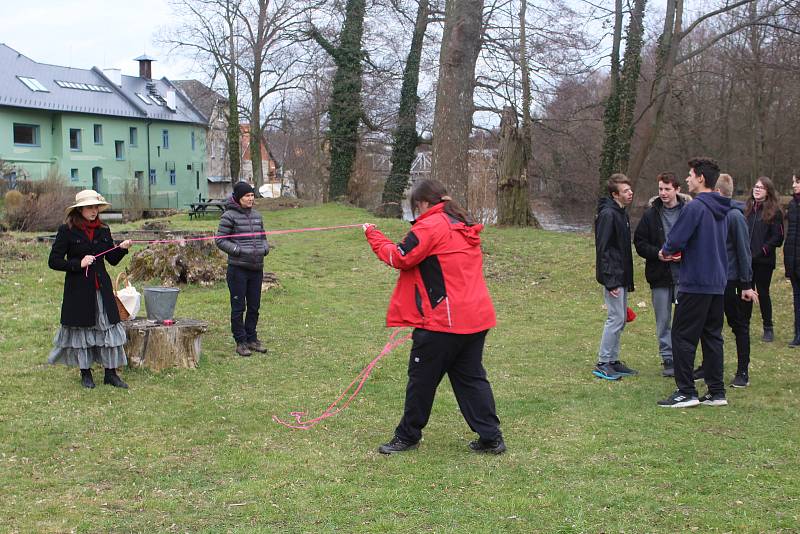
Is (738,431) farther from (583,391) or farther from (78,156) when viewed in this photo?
(78,156)

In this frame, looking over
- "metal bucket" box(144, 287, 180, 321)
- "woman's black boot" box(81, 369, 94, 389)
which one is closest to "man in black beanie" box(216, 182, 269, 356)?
"metal bucket" box(144, 287, 180, 321)

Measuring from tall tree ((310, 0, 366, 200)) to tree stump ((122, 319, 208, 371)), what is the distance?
896 inches

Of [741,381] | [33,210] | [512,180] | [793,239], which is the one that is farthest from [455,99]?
[33,210]

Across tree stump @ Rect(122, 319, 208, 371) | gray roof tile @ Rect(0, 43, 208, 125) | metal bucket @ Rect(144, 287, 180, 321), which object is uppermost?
gray roof tile @ Rect(0, 43, 208, 125)

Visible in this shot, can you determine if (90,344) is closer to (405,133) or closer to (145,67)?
(405,133)

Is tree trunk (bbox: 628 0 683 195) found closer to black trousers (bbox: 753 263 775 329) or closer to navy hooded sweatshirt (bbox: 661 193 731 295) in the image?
black trousers (bbox: 753 263 775 329)

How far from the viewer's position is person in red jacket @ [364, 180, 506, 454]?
543 centimetres

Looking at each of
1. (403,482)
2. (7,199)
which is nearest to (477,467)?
(403,482)

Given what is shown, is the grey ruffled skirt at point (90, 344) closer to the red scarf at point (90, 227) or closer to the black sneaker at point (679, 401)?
the red scarf at point (90, 227)

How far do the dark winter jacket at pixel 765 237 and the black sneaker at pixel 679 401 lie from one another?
3.53m

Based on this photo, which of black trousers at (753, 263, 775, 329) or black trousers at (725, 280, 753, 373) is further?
black trousers at (753, 263, 775, 329)

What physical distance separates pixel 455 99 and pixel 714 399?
992 centimetres

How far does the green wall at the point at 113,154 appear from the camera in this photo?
4553cm

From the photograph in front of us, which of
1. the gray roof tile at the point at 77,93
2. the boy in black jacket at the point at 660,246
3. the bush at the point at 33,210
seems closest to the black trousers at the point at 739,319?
the boy in black jacket at the point at 660,246
